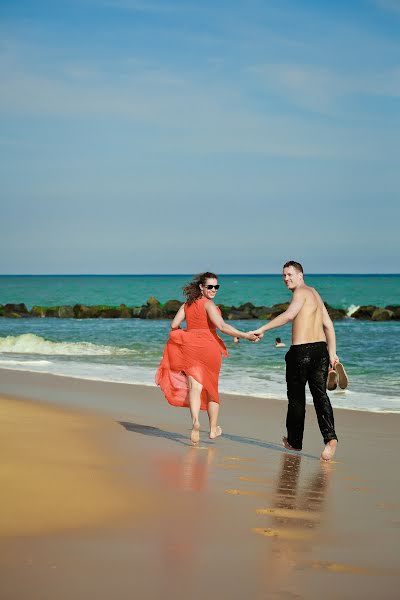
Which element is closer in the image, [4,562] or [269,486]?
[4,562]

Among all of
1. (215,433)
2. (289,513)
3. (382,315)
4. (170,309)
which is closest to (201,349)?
(215,433)

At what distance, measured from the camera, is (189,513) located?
6.17 meters

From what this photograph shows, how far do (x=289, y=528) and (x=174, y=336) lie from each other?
3962mm

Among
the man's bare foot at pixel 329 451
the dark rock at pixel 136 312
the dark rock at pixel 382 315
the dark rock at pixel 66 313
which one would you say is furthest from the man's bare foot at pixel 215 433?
the dark rock at pixel 66 313

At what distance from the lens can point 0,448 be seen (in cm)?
827

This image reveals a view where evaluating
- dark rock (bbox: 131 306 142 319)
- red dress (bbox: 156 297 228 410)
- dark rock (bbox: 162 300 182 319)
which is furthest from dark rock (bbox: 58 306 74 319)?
red dress (bbox: 156 297 228 410)

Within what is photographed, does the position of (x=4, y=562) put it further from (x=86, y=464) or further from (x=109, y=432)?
(x=109, y=432)

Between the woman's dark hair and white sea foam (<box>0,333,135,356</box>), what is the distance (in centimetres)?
1550

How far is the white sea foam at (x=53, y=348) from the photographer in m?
25.6

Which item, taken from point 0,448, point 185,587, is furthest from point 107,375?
point 185,587

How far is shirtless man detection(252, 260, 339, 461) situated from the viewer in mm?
8492

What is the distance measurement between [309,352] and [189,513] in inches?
109

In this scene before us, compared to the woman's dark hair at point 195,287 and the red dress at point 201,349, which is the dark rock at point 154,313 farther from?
the woman's dark hair at point 195,287

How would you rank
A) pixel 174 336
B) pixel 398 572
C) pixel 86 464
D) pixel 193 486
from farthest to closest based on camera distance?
1. pixel 174 336
2. pixel 86 464
3. pixel 193 486
4. pixel 398 572
